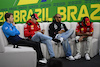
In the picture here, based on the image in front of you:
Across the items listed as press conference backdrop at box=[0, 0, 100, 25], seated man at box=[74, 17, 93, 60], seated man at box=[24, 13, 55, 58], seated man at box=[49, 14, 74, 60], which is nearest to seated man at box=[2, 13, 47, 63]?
seated man at box=[24, 13, 55, 58]

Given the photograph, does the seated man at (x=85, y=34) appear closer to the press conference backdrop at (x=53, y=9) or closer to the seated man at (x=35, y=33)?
the seated man at (x=35, y=33)

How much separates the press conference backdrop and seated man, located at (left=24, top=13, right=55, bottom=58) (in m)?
1.91

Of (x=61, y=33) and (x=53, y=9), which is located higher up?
(x=53, y=9)

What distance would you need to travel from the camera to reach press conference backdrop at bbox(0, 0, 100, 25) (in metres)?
5.12

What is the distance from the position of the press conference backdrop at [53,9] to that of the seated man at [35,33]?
1909mm

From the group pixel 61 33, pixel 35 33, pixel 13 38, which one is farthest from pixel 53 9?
pixel 13 38

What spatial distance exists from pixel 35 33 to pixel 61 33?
690mm

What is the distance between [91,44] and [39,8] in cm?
297

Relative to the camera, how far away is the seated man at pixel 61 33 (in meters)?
3.70

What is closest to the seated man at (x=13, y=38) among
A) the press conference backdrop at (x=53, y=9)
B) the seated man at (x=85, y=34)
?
the seated man at (x=85, y=34)

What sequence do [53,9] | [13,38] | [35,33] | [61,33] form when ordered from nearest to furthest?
[13,38] → [35,33] → [61,33] → [53,9]

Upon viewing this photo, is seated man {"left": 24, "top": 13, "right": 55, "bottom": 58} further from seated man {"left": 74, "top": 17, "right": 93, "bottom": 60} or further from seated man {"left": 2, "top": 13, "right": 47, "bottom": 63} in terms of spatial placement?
seated man {"left": 74, "top": 17, "right": 93, "bottom": 60}

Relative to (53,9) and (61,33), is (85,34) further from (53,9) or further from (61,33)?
(53,9)

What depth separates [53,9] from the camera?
5750 millimetres
